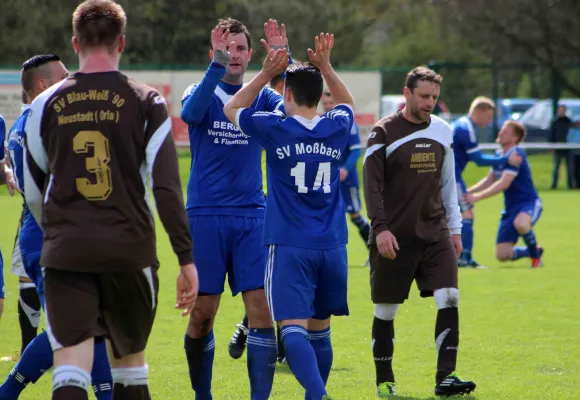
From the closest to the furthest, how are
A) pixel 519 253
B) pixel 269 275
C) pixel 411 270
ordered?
1. pixel 269 275
2. pixel 411 270
3. pixel 519 253

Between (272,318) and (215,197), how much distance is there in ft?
2.84

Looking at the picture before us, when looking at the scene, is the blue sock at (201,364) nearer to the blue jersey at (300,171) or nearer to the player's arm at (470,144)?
the blue jersey at (300,171)

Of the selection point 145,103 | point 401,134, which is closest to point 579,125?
point 401,134

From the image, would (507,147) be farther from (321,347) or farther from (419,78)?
(321,347)

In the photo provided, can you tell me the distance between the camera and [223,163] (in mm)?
6379

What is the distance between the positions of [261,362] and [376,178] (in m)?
1.48

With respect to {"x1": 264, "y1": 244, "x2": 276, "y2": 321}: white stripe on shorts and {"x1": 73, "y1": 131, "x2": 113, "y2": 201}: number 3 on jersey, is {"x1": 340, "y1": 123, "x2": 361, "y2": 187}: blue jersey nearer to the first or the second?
{"x1": 264, "y1": 244, "x2": 276, "y2": 321}: white stripe on shorts

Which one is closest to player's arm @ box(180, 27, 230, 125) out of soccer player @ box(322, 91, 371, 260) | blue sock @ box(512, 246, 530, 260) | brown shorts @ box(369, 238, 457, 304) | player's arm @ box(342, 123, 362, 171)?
brown shorts @ box(369, 238, 457, 304)

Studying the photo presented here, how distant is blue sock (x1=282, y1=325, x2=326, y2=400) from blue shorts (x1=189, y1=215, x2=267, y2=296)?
0.66m

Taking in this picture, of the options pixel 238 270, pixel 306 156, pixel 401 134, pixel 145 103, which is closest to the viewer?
pixel 145 103

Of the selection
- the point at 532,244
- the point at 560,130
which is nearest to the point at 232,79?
the point at 532,244

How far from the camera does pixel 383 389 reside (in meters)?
6.73

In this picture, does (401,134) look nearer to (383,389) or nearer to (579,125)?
(383,389)

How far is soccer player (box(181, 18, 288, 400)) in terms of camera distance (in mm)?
6332
